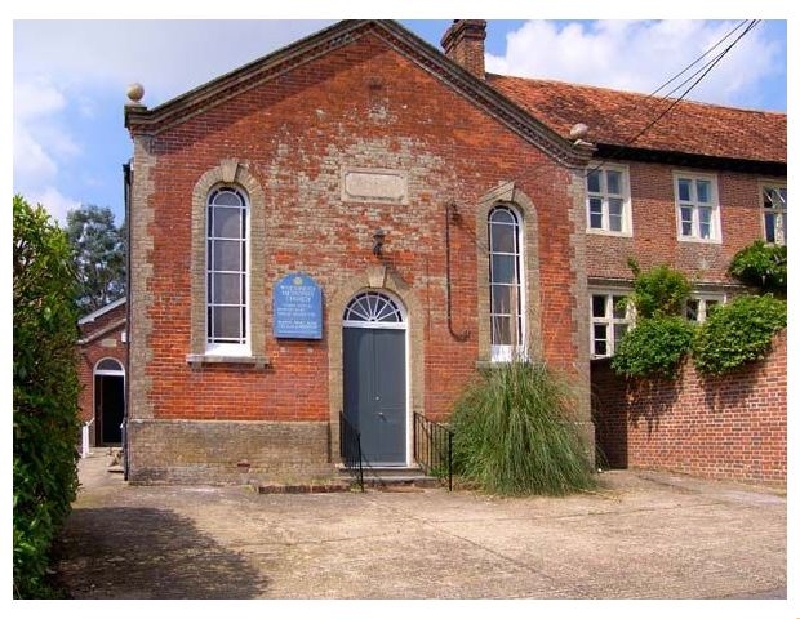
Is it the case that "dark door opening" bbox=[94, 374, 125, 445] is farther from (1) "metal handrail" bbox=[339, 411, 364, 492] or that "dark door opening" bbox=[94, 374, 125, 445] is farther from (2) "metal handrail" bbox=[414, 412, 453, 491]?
(2) "metal handrail" bbox=[414, 412, 453, 491]

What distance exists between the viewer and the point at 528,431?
1355 cm

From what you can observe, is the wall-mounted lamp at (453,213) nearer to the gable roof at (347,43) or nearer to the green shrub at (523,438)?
the gable roof at (347,43)

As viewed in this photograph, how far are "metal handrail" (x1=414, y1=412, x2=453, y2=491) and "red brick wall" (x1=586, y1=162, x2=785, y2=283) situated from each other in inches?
284

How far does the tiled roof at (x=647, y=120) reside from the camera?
22.1 m


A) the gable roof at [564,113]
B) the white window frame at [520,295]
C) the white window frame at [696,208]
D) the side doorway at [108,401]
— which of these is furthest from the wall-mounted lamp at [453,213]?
the side doorway at [108,401]

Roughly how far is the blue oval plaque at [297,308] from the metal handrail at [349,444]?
145 cm

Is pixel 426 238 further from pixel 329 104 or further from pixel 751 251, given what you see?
pixel 751 251

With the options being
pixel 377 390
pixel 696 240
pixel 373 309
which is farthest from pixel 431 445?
pixel 696 240

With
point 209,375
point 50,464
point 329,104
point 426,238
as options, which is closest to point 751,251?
point 426,238

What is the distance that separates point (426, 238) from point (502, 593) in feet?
29.9

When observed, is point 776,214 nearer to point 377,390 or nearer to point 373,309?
point 373,309

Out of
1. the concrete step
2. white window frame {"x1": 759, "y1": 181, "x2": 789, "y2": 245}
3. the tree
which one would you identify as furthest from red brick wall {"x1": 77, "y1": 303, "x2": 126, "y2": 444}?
the tree

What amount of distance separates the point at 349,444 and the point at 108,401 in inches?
623

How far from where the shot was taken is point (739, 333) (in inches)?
590
